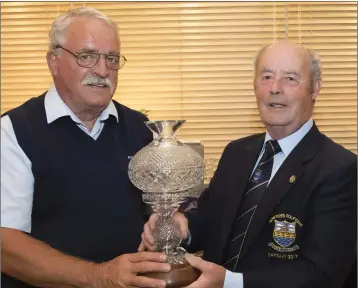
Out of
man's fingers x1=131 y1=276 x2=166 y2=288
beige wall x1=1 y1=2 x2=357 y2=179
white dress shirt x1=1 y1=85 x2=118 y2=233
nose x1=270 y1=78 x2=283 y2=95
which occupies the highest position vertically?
beige wall x1=1 y1=2 x2=357 y2=179

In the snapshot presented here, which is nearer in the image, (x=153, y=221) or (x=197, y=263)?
(x=197, y=263)

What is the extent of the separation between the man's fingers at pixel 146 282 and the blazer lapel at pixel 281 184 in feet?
1.27

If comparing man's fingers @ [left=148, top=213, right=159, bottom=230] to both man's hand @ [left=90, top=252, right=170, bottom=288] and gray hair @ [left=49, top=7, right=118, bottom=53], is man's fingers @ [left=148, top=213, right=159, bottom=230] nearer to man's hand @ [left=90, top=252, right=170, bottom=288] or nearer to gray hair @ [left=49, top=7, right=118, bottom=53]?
man's hand @ [left=90, top=252, right=170, bottom=288]

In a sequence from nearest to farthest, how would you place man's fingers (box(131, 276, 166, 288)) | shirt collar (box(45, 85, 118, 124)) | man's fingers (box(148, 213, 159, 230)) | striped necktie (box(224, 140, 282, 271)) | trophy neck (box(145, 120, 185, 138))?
man's fingers (box(131, 276, 166, 288))
trophy neck (box(145, 120, 185, 138))
man's fingers (box(148, 213, 159, 230))
striped necktie (box(224, 140, 282, 271))
shirt collar (box(45, 85, 118, 124))

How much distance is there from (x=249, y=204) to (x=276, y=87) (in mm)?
409

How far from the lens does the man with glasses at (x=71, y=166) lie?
167cm

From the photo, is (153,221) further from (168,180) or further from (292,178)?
(292,178)

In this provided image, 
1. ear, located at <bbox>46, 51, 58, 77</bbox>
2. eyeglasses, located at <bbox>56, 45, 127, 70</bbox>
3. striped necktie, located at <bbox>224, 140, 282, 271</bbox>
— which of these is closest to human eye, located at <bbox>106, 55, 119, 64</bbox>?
eyeglasses, located at <bbox>56, 45, 127, 70</bbox>

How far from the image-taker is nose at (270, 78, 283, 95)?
1735mm

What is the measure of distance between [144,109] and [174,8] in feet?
2.45

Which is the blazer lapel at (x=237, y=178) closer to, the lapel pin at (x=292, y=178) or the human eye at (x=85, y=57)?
the lapel pin at (x=292, y=178)

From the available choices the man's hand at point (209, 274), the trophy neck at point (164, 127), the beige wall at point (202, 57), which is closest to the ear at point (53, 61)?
the trophy neck at point (164, 127)

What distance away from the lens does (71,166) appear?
177 centimetres

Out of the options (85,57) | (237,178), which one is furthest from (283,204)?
(85,57)
